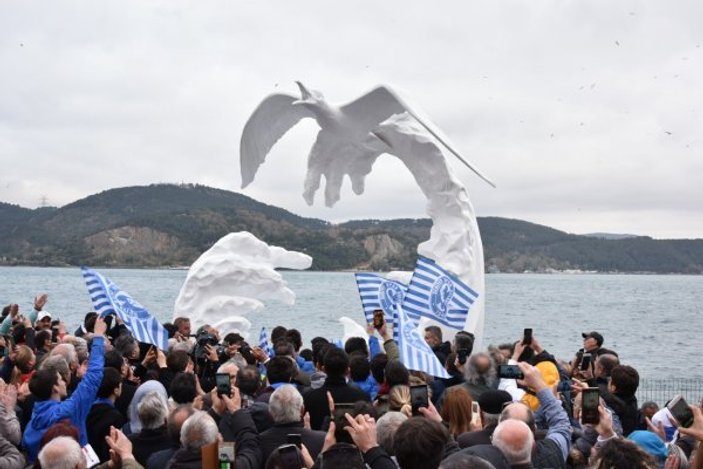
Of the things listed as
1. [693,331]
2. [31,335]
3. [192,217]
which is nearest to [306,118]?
[31,335]

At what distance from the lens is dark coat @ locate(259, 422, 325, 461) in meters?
5.16

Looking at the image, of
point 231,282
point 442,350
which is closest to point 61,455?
point 442,350

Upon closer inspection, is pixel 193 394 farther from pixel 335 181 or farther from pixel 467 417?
pixel 335 181

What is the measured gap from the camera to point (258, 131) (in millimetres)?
15273

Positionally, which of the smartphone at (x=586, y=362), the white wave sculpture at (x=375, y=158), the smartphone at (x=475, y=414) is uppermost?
the white wave sculpture at (x=375, y=158)

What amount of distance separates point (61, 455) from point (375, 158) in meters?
11.8

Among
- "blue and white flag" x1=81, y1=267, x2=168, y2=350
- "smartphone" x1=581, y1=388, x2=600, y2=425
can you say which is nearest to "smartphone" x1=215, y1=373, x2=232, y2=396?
"smartphone" x1=581, y1=388, x2=600, y2=425

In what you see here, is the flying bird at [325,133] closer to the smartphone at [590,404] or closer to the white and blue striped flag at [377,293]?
the white and blue striped flag at [377,293]

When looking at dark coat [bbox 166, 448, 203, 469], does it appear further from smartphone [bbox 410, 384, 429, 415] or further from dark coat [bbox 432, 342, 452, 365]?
dark coat [bbox 432, 342, 452, 365]

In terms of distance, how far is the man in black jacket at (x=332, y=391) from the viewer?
636 centimetres

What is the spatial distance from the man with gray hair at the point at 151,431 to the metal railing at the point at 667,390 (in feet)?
47.0

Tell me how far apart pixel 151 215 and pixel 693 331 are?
73.5 meters

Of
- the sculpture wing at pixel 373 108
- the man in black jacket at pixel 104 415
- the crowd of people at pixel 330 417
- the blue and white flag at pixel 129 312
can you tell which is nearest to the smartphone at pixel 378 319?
the crowd of people at pixel 330 417

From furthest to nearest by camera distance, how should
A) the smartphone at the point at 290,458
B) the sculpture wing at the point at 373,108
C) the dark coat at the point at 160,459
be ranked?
the sculpture wing at the point at 373,108
the dark coat at the point at 160,459
the smartphone at the point at 290,458
